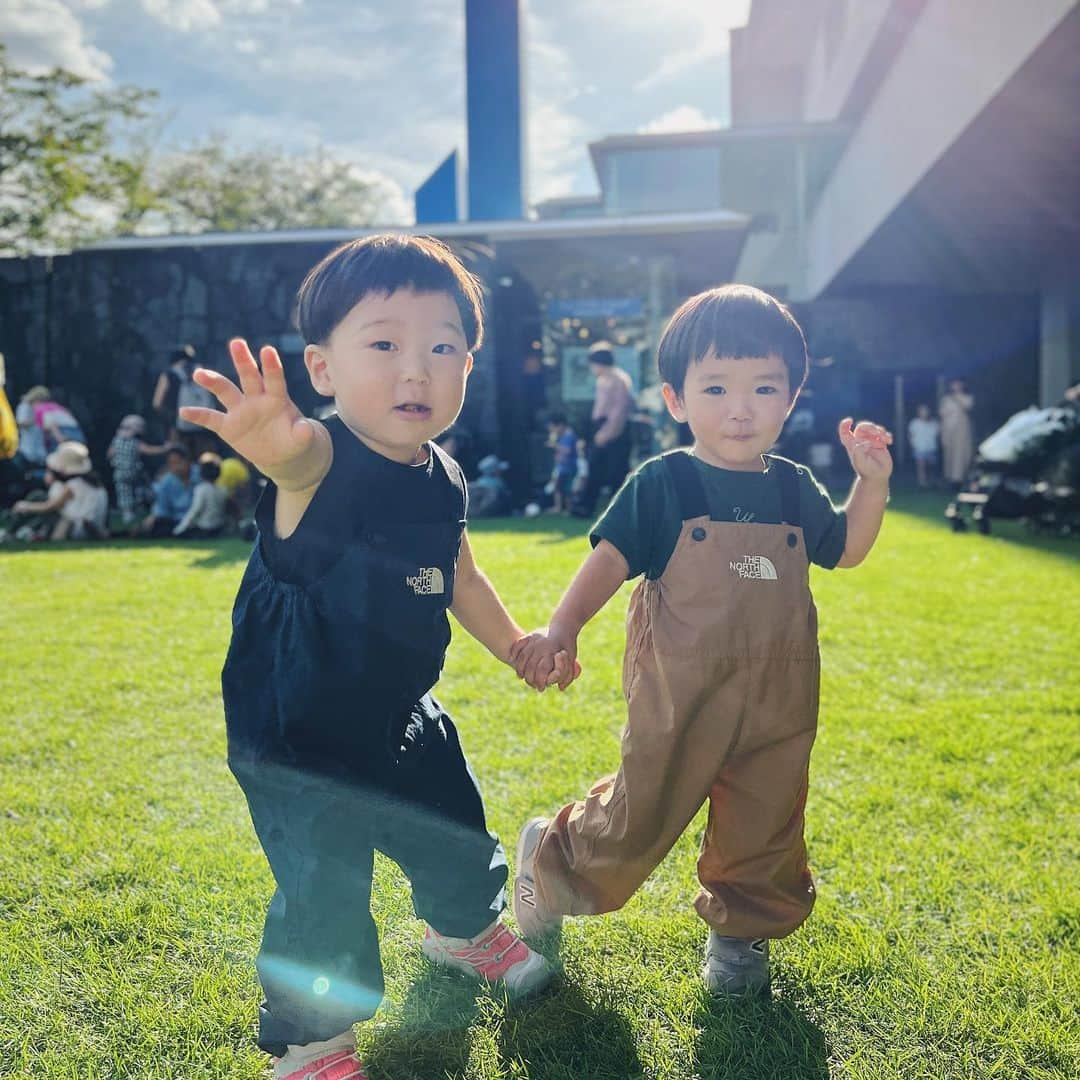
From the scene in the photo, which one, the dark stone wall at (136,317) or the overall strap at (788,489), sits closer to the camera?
the overall strap at (788,489)

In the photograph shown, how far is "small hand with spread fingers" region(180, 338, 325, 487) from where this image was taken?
1.40 meters

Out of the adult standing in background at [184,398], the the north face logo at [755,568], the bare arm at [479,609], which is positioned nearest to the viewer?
the the north face logo at [755,568]

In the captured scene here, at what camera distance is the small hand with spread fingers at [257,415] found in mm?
1396

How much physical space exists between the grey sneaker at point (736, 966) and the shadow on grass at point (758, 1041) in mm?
24

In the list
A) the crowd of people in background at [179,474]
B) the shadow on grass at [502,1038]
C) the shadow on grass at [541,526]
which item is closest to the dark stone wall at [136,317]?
the crowd of people in background at [179,474]

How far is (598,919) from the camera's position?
2037 mm

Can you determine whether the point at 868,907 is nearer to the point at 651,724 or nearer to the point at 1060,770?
the point at 651,724

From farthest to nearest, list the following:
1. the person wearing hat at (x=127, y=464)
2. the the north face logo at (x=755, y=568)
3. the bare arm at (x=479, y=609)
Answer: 1. the person wearing hat at (x=127, y=464)
2. the bare arm at (x=479, y=609)
3. the the north face logo at (x=755, y=568)

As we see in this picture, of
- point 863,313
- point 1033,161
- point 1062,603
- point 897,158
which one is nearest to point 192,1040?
point 1062,603

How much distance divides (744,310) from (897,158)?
12190 mm

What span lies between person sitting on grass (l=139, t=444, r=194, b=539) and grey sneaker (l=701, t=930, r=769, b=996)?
31.5ft

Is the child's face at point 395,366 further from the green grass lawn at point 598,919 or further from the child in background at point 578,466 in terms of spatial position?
the child in background at point 578,466

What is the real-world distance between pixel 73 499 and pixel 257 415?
9912 millimetres

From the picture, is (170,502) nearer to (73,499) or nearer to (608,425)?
(73,499)
